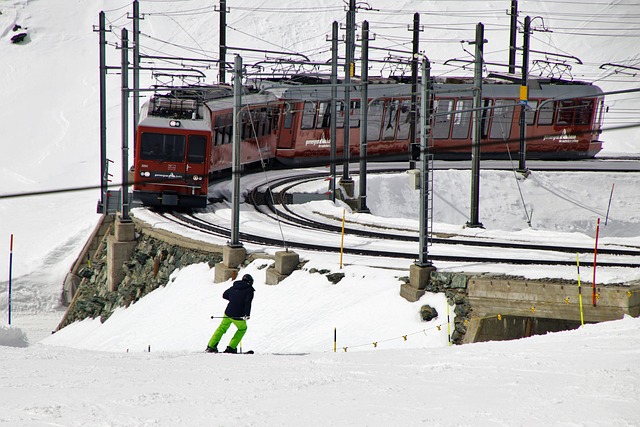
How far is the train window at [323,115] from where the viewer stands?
38.2 meters

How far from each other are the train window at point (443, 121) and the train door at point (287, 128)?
6655mm

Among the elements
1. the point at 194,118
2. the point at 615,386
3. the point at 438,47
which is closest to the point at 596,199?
the point at 194,118

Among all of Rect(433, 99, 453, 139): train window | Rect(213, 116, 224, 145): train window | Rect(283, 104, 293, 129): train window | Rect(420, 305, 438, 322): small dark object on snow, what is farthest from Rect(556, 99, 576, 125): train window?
Rect(420, 305, 438, 322): small dark object on snow

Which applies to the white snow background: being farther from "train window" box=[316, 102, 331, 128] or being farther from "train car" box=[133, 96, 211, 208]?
"train window" box=[316, 102, 331, 128]

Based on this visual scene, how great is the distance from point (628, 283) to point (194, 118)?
16.2 metres

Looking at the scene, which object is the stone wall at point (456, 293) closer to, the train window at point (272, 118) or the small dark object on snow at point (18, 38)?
the train window at point (272, 118)

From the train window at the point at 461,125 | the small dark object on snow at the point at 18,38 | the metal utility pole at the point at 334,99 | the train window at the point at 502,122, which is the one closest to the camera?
the metal utility pole at the point at 334,99

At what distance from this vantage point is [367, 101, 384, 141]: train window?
129ft

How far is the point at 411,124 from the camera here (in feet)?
133

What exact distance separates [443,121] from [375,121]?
3601 millimetres

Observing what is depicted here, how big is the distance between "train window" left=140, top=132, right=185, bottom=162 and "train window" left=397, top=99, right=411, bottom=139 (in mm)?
14701

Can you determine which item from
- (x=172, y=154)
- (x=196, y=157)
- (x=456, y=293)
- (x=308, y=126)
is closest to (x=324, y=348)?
(x=456, y=293)

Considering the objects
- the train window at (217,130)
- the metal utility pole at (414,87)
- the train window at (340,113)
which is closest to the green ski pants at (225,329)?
the train window at (217,130)

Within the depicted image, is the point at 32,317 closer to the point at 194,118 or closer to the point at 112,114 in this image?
the point at 194,118
